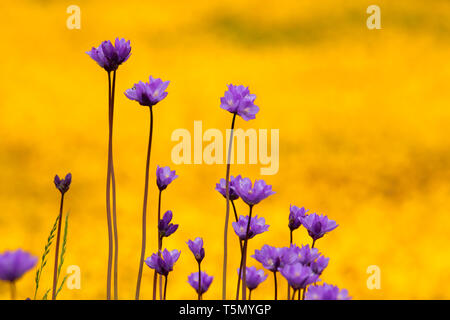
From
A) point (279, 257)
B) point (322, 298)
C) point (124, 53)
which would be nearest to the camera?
point (322, 298)

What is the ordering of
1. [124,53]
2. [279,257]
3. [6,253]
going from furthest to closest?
[124,53], [279,257], [6,253]

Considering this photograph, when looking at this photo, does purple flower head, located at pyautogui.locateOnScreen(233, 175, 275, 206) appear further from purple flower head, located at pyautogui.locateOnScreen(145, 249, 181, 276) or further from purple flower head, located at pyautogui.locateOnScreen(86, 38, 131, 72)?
purple flower head, located at pyautogui.locateOnScreen(86, 38, 131, 72)

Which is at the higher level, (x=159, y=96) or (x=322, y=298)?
(x=159, y=96)

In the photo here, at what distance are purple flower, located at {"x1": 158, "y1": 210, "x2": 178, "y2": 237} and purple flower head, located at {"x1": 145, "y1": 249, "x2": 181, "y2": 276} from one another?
0.22ft

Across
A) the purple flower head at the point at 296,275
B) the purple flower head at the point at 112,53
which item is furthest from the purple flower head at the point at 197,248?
the purple flower head at the point at 112,53

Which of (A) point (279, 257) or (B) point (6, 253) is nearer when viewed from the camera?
(B) point (6, 253)

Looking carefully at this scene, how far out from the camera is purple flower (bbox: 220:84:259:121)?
46.4 inches

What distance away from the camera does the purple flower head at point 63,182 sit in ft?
4.04

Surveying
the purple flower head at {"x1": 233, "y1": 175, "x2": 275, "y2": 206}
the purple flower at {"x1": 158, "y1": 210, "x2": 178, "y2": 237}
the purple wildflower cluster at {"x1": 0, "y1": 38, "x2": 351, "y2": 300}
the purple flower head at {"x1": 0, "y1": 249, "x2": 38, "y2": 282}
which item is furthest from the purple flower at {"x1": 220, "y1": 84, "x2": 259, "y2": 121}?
the purple flower head at {"x1": 0, "y1": 249, "x2": 38, "y2": 282}
